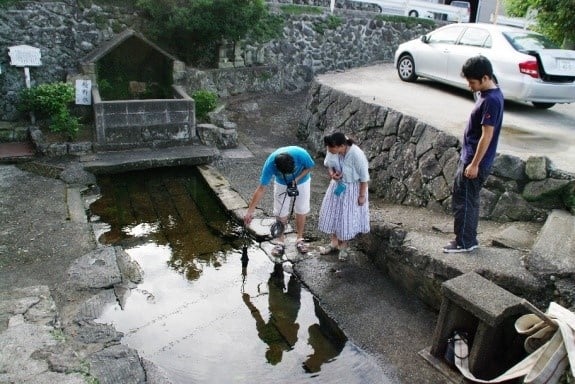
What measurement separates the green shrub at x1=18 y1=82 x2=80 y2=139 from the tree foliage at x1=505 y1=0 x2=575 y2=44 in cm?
1037

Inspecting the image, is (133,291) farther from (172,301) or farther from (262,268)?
(262,268)

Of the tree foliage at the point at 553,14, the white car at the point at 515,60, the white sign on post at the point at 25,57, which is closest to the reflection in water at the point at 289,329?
the white car at the point at 515,60

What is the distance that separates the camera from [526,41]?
870 centimetres

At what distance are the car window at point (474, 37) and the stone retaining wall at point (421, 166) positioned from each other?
2.56 meters

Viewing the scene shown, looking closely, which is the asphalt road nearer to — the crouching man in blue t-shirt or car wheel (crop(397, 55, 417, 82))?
car wheel (crop(397, 55, 417, 82))

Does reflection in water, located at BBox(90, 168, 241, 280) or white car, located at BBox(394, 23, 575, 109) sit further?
white car, located at BBox(394, 23, 575, 109)

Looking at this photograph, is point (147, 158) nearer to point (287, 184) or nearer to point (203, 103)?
point (203, 103)

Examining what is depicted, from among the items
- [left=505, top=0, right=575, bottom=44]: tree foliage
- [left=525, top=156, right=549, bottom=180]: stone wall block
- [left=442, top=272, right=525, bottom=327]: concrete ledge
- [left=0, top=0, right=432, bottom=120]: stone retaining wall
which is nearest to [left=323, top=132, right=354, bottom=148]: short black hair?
[left=442, top=272, right=525, bottom=327]: concrete ledge

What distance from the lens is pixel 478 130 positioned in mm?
4781

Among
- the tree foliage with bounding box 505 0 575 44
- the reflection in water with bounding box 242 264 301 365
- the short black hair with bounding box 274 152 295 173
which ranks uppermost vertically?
the tree foliage with bounding box 505 0 575 44

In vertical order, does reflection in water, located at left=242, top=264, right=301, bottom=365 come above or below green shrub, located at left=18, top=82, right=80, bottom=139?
below

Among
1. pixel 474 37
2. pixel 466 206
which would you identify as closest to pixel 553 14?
pixel 474 37

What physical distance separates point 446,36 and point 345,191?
243 inches

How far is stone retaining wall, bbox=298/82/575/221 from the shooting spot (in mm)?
5875
